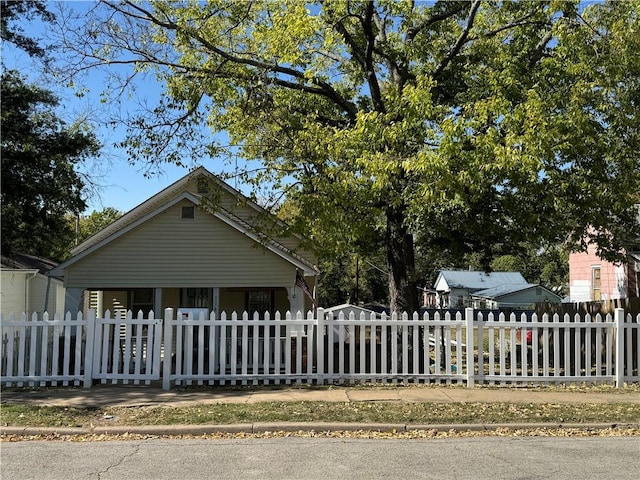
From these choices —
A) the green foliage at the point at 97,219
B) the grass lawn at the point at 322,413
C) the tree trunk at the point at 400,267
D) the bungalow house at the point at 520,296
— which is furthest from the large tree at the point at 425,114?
the green foliage at the point at 97,219

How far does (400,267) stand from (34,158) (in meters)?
8.77

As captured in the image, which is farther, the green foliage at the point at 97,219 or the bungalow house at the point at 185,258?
the green foliage at the point at 97,219

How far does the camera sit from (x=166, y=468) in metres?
5.51

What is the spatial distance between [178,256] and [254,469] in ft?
31.5

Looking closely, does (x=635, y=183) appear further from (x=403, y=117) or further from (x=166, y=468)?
(x=166, y=468)

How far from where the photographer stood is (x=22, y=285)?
72.8 ft

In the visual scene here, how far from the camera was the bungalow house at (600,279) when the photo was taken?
69.2 feet

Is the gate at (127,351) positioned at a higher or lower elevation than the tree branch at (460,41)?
lower

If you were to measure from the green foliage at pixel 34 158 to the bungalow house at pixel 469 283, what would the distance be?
4188 cm

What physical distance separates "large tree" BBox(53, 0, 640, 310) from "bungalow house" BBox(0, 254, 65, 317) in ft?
33.4

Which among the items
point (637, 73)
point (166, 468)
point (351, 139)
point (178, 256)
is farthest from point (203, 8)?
point (166, 468)

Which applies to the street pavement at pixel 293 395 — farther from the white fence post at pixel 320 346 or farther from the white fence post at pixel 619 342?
the white fence post at pixel 619 342

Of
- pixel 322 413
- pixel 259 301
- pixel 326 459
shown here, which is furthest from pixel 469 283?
pixel 326 459

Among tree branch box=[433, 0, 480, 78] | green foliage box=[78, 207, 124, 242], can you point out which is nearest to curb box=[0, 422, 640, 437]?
tree branch box=[433, 0, 480, 78]
